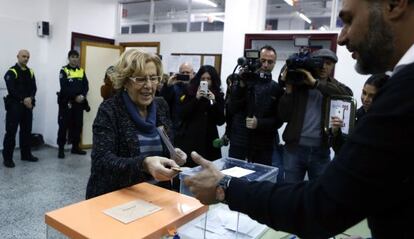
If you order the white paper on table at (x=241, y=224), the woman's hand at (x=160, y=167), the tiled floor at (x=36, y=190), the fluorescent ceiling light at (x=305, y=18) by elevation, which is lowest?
the tiled floor at (x=36, y=190)

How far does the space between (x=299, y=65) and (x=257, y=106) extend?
51cm

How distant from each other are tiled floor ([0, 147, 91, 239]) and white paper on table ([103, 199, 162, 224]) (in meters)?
1.97

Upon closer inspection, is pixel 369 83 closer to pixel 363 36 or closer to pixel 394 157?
pixel 363 36

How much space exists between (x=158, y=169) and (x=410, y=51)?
89cm

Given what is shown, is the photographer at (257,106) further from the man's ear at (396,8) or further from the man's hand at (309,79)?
the man's ear at (396,8)

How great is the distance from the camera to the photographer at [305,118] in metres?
2.52

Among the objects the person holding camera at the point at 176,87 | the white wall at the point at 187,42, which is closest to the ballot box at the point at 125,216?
the person holding camera at the point at 176,87

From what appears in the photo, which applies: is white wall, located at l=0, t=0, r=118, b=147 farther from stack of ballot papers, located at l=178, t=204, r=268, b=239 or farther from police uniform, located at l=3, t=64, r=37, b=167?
stack of ballot papers, located at l=178, t=204, r=268, b=239

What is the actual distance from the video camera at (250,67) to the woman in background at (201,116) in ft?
1.29

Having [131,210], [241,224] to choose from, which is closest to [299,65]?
[241,224]

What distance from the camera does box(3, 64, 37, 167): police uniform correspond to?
14.9 ft

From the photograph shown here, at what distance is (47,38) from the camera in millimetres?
5660

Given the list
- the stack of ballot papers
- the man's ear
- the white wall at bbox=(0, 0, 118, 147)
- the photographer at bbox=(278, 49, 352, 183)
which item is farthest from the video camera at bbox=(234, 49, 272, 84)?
the white wall at bbox=(0, 0, 118, 147)

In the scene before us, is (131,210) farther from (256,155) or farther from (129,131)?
(256,155)
